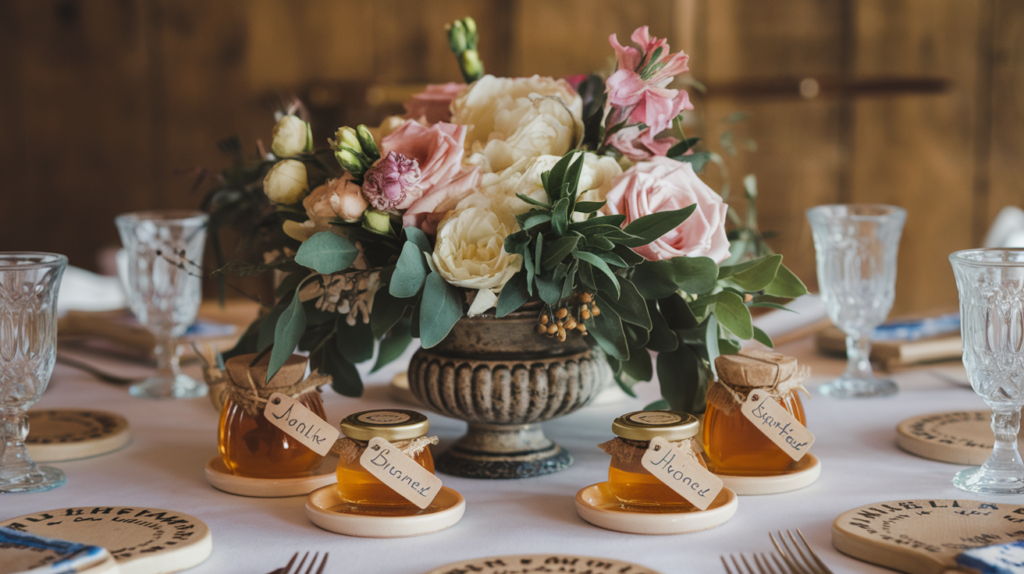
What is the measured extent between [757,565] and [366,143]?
46 cm

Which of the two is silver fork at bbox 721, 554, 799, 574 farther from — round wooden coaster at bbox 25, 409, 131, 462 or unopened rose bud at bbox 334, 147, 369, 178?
round wooden coaster at bbox 25, 409, 131, 462

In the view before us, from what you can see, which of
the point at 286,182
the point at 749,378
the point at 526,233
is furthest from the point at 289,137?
the point at 749,378

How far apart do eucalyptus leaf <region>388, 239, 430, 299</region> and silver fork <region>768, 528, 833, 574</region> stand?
33 centimetres

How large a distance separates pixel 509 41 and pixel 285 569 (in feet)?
8.96

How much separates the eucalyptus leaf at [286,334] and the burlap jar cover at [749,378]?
37 centimetres

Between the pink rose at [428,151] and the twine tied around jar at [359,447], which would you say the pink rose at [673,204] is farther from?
the twine tied around jar at [359,447]

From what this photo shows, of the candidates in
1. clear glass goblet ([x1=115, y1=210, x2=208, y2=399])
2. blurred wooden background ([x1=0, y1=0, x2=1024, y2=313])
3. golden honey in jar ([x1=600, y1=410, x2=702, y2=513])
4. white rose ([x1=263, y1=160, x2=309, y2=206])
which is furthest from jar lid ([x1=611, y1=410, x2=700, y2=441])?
blurred wooden background ([x1=0, y1=0, x2=1024, y2=313])

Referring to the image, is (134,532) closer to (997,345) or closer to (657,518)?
(657,518)

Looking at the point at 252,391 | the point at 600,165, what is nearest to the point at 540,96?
the point at 600,165

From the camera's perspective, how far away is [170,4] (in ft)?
10.3

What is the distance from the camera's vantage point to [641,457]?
0.70 metres

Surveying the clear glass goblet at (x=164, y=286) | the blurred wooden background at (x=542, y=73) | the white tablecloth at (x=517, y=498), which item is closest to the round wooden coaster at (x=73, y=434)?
the white tablecloth at (x=517, y=498)

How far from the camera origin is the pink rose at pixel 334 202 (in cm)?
75

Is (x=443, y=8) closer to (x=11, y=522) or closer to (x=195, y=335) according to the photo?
(x=195, y=335)
